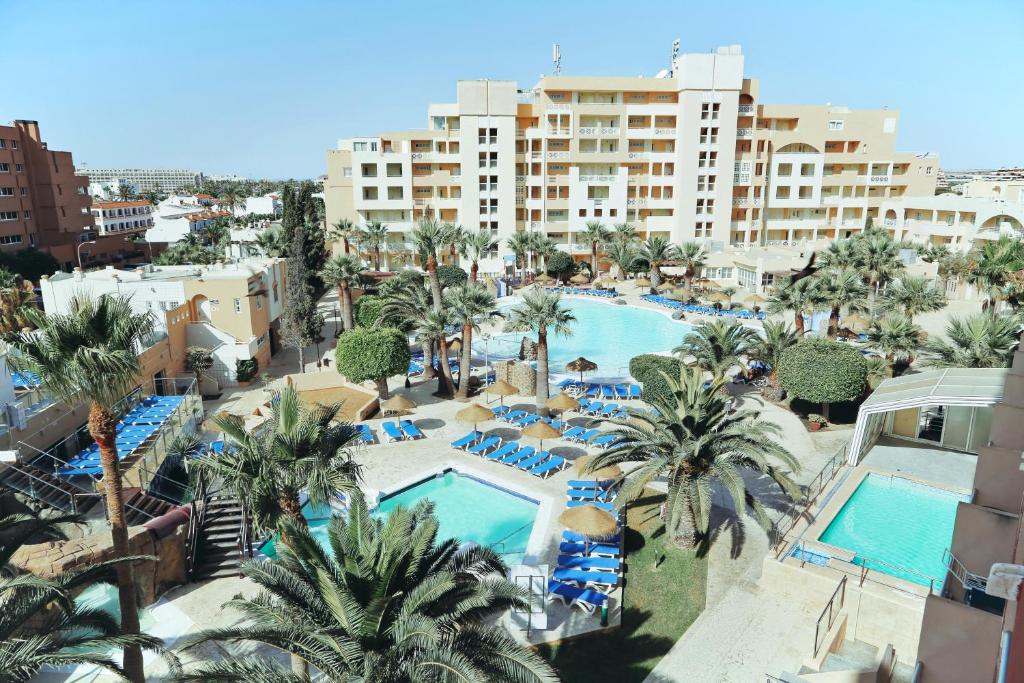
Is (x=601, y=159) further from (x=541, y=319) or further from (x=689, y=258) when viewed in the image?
(x=541, y=319)

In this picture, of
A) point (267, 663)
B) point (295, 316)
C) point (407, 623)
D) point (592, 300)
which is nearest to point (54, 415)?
point (295, 316)

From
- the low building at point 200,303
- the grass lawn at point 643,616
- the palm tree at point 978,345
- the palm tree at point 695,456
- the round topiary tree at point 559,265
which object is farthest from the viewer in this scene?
the round topiary tree at point 559,265

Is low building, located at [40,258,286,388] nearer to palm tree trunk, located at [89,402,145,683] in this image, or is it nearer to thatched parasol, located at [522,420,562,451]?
thatched parasol, located at [522,420,562,451]

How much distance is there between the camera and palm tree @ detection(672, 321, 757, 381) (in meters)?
24.2

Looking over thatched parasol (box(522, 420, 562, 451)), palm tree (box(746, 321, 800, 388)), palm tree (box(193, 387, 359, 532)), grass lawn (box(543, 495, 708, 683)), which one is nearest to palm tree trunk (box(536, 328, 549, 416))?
thatched parasol (box(522, 420, 562, 451))

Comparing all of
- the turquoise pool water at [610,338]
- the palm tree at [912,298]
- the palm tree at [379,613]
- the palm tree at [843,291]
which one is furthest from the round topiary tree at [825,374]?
the palm tree at [379,613]

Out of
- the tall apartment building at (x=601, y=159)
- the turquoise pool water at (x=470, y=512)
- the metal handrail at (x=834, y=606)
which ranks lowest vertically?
the turquoise pool water at (x=470, y=512)

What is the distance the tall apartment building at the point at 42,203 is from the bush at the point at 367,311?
3653cm

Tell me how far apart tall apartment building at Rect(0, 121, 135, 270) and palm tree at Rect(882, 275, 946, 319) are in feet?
206

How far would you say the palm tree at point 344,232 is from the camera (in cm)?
5481

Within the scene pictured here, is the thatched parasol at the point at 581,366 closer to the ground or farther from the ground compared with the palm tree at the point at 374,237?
closer to the ground

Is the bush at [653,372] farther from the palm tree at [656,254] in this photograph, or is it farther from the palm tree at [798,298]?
the palm tree at [656,254]

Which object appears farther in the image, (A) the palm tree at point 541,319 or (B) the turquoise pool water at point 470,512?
(A) the palm tree at point 541,319

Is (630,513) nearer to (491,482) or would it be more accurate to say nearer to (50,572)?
(491,482)
